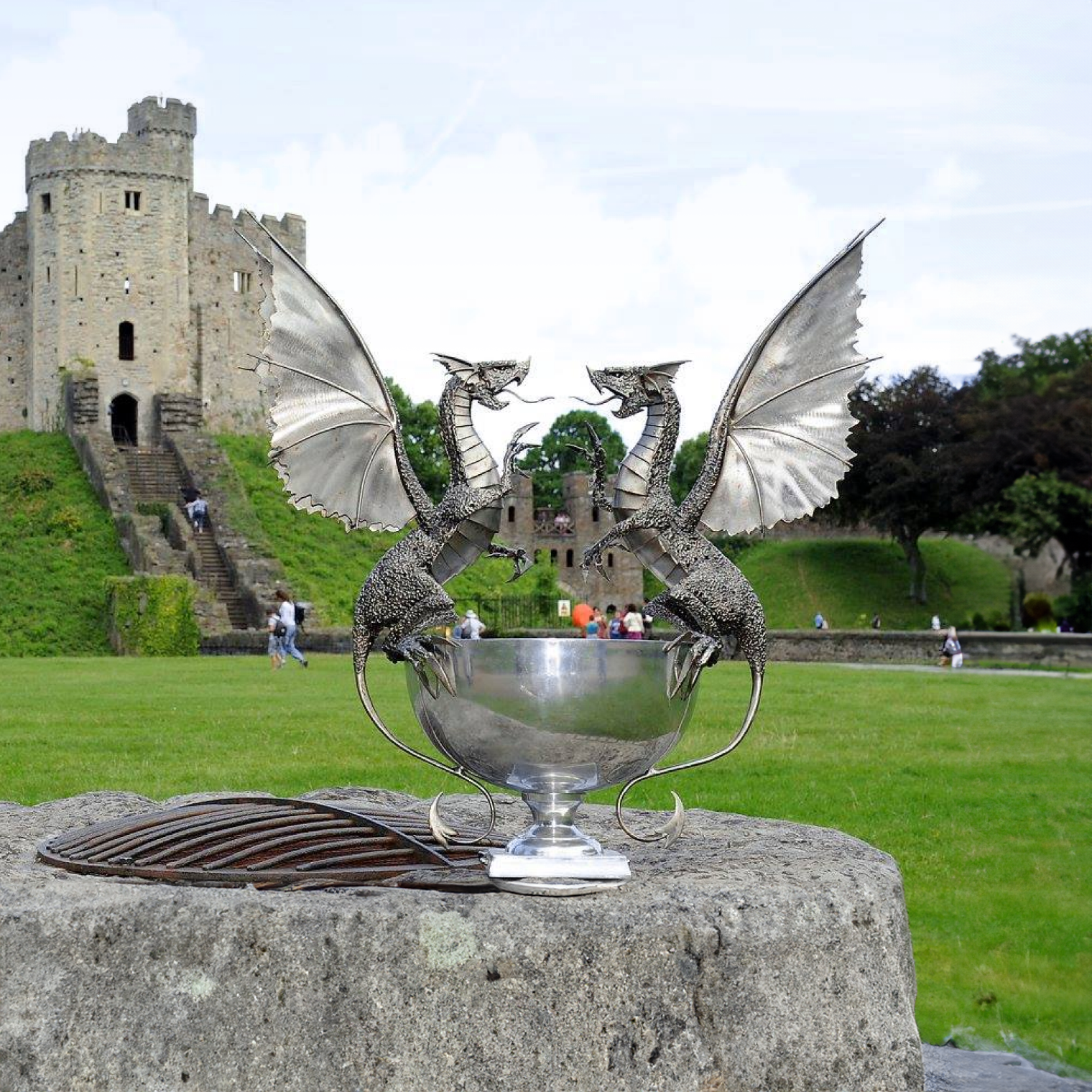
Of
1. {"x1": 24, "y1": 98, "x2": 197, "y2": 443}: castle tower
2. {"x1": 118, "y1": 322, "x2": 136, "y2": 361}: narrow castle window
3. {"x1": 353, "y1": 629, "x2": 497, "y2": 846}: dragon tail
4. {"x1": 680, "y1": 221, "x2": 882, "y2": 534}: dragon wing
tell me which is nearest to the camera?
{"x1": 353, "y1": 629, "x2": 497, "y2": 846}: dragon tail

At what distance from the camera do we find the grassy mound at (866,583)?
152 ft

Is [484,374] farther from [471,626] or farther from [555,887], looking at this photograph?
[471,626]

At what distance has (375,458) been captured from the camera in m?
4.50

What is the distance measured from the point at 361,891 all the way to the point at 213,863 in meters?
0.48

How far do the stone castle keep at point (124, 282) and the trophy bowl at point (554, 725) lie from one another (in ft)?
130

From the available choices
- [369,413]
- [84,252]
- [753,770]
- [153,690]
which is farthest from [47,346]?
[369,413]

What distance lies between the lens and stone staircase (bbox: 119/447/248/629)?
31.8 m

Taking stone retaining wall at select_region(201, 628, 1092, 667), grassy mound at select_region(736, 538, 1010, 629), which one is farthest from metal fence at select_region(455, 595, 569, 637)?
grassy mound at select_region(736, 538, 1010, 629)

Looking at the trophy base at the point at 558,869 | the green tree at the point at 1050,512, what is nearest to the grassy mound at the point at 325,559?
the green tree at the point at 1050,512

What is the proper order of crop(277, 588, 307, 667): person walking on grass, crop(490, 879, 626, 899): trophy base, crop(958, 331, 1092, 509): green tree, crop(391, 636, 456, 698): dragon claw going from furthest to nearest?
crop(958, 331, 1092, 509): green tree, crop(277, 588, 307, 667): person walking on grass, crop(391, 636, 456, 698): dragon claw, crop(490, 879, 626, 899): trophy base

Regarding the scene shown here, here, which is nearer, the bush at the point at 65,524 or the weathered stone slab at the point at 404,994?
the weathered stone slab at the point at 404,994

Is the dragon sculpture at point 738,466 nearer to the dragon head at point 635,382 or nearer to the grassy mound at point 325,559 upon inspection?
the dragon head at point 635,382

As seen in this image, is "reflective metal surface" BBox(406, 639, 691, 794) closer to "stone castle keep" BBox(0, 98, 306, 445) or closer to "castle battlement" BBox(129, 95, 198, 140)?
"stone castle keep" BBox(0, 98, 306, 445)

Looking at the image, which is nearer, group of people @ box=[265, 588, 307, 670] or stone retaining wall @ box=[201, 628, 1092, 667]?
group of people @ box=[265, 588, 307, 670]
